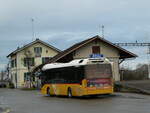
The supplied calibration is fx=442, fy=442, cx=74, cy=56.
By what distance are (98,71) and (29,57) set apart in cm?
4983

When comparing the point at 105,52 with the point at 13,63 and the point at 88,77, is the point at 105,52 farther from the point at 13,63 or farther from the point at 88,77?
the point at 13,63

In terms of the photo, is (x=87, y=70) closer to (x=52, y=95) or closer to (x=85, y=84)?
(x=85, y=84)

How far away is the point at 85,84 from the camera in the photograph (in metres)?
28.8

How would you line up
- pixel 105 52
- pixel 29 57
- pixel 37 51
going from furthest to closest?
1. pixel 37 51
2. pixel 29 57
3. pixel 105 52

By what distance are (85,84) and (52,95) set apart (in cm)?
793

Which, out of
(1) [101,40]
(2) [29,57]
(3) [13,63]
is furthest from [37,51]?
(1) [101,40]

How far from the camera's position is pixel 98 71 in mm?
29234

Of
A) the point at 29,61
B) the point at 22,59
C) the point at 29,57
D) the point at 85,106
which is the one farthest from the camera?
the point at 29,61

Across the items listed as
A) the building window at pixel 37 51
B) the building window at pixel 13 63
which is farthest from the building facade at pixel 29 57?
the building window at pixel 13 63

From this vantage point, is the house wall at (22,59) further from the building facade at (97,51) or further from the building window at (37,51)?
the building facade at (97,51)

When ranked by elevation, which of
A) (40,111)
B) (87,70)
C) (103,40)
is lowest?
(40,111)

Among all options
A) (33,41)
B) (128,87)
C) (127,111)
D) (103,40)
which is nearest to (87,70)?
(128,87)

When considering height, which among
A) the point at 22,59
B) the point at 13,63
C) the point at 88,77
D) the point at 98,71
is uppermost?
the point at 22,59

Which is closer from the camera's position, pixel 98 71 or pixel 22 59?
pixel 98 71
